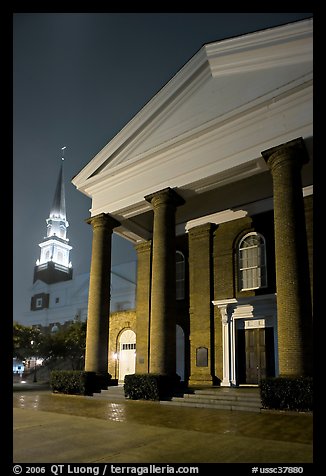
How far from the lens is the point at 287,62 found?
1630 centimetres

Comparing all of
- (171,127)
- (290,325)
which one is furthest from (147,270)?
(290,325)

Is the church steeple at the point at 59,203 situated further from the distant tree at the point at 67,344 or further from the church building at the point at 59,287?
the distant tree at the point at 67,344

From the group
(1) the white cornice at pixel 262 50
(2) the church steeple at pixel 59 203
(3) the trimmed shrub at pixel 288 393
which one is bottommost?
(3) the trimmed shrub at pixel 288 393

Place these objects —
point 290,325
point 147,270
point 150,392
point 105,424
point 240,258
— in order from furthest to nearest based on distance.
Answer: point 147,270 → point 240,258 → point 150,392 → point 290,325 → point 105,424

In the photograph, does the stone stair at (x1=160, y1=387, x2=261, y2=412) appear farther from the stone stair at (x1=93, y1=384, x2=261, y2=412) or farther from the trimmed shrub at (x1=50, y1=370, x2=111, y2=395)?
the trimmed shrub at (x1=50, y1=370, x2=111, y2=395)

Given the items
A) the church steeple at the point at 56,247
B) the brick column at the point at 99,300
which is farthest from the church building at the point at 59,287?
the brick column at the point at 99,300

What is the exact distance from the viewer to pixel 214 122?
17328 mm

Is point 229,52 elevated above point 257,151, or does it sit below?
above

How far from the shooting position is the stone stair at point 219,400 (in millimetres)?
13297

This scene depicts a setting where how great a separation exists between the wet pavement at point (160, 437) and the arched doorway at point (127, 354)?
13.4 meters
